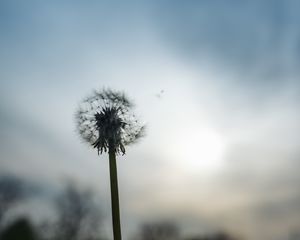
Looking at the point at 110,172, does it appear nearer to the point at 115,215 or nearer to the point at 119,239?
the point at 115,215

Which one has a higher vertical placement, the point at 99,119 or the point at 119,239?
the point at 99,119

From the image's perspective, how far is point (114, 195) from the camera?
154ft

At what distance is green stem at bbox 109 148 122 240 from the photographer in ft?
146

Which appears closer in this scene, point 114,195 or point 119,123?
point 114,195

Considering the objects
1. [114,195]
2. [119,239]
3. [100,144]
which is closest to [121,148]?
[100,144]

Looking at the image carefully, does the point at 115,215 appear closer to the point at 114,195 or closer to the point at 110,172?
the point at 114,195

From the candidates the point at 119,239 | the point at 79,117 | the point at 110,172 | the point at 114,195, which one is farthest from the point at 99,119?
the point at 119,239

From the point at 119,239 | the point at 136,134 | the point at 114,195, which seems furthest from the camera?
the point at 136,134

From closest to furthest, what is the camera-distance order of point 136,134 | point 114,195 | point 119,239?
point 119,239 → point 114,195 → point 136,134

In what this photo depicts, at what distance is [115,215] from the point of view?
4562 cm

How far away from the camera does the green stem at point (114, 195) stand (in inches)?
1756

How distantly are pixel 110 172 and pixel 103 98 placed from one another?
10906mm

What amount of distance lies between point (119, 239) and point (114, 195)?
577 cm

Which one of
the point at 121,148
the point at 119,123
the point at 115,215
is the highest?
the point at 119,123
